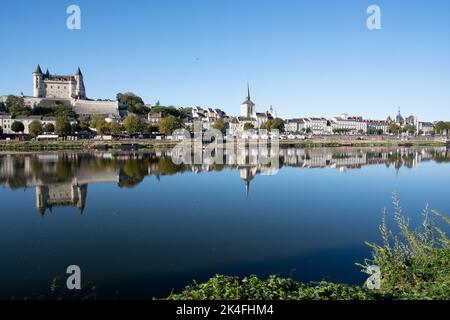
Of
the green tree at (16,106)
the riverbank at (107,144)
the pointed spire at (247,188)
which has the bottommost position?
the pointed spire at (247,188)

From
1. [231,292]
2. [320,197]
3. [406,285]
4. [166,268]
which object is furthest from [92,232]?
[320,197]

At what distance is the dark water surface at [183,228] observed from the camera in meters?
7.23

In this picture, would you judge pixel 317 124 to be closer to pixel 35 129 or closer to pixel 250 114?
pixel 250 114

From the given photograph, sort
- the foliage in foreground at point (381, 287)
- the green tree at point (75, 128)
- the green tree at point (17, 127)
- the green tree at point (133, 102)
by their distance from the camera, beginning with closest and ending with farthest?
the foliage in foreground at point (381, 287)
the green tree at point (17, 127)
the green tree at point (75, 128)
the green tree at point (133, 102)

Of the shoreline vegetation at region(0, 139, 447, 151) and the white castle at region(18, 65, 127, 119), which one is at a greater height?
the white castle at region(18, 65, 127, 119)

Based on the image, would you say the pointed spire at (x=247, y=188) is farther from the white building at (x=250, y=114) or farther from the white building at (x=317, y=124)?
the white building at (x=317, y=124)

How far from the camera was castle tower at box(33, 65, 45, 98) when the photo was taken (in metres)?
84.8

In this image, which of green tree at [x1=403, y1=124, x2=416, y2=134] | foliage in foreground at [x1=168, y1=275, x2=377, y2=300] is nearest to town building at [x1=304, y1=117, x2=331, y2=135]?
green tree at [x1=403, y1=124, x2=416, y2=134]

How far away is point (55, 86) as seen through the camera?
284ft

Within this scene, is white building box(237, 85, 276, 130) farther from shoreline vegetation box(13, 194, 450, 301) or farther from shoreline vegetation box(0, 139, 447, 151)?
shoreline vegetation box(13, 194, 450, 301)

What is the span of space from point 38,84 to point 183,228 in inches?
3441

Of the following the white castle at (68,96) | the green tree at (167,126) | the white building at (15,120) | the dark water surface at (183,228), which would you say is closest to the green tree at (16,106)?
the white castle at (68,96)
